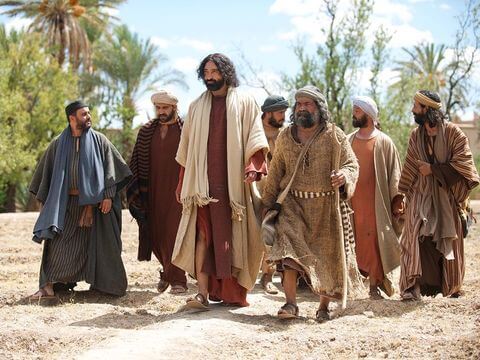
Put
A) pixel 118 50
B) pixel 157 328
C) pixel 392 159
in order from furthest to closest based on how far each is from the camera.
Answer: pixel 118 50 → pixel 392 159 → pixel 157 328

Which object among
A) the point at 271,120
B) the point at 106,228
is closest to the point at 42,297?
the point at 106,228

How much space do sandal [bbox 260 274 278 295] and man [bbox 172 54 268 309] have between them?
5.12 feet

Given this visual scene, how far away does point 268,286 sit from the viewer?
30.4 ft

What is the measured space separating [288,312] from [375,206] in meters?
2.25

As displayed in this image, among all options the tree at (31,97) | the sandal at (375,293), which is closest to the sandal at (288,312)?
the sandal at (375,293)

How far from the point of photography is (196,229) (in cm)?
736

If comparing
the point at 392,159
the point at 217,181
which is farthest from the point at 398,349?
the point at 392,159

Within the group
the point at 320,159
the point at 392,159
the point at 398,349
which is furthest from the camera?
the point at 392,159

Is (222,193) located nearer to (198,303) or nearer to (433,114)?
(198,303)

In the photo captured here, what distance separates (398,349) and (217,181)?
222cm

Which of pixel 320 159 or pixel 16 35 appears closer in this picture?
pixel 320 159

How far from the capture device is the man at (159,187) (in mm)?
9062

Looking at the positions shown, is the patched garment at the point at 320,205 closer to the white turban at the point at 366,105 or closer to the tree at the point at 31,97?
the white turban at the point at 366,105

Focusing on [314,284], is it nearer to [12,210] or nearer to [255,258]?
[255,258]
